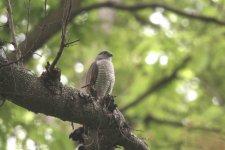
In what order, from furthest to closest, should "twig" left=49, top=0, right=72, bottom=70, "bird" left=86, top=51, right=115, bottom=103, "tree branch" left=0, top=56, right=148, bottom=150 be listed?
"bird" left=86, top=51, right=115, bottom=103, "tree branch" left=0, top=56, right=148, bottom=150, "twig" left=49, top=0, right=72, bottom=70

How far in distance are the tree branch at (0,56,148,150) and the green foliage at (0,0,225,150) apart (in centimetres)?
251

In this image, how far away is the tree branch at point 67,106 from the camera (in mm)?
3268

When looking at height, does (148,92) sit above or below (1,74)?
above

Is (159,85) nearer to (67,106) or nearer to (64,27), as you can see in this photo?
(67,106)

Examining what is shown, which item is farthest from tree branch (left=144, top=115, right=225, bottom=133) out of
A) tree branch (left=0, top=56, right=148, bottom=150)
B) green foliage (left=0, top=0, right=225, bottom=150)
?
tree branch (left=0, top=56, right=148, bottom=150)

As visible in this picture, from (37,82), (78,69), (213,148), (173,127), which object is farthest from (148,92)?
(37,82)

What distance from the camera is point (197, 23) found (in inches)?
396

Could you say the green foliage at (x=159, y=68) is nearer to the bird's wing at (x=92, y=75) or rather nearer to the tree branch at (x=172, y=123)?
the tree branch at (x=172, y=123)

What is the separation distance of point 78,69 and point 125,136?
5919 mm

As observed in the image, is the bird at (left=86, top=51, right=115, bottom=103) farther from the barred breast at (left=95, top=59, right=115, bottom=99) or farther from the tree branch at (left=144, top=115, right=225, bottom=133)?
the tree branch at (left=144, top=115, right=225, bottom=133)

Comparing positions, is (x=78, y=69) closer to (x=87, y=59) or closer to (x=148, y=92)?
(x=87, y=59)

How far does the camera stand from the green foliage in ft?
24.1

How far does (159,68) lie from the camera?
355 inches

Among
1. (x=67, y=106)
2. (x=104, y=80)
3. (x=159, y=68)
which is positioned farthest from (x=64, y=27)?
(x=159, y=68)
